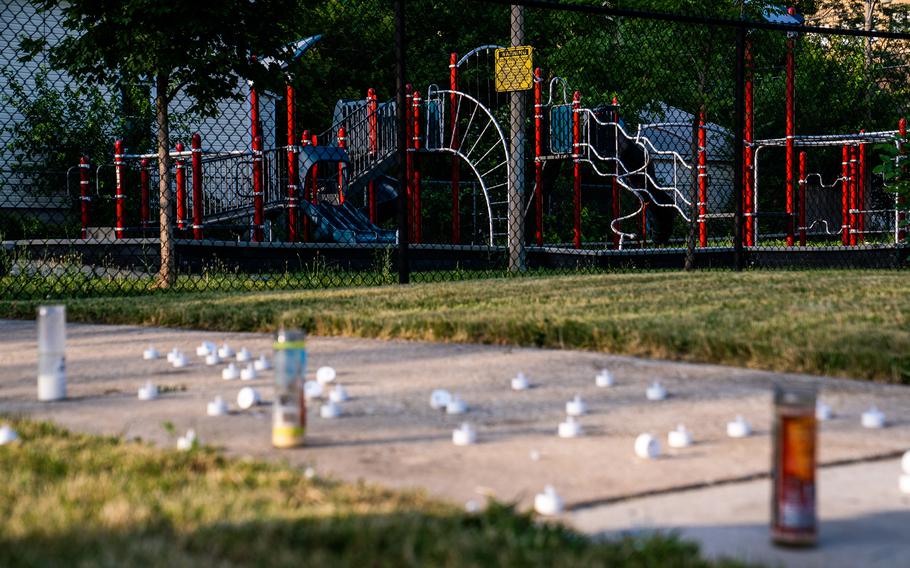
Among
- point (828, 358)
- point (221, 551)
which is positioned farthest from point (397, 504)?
point (828, 358)

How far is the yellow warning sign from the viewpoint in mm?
12539

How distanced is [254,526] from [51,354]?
2.01m

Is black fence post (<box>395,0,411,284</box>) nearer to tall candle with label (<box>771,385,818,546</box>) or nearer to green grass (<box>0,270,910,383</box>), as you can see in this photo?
green grass (<box>0,270,910,383</box>)

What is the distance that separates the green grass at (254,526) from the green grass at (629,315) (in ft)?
8.04

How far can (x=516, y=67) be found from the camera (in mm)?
12641

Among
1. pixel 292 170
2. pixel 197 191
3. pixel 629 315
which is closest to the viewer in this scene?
pixel 629 315

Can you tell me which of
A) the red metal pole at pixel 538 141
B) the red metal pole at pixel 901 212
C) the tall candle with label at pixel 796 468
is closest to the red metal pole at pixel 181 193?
the red metal pole at pixel 538 141

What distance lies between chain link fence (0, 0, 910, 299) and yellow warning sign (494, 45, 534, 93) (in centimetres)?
3

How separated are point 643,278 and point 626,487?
6.14 m

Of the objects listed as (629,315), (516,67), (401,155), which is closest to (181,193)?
(516,67)

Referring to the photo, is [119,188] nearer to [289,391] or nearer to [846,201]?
[846,201]

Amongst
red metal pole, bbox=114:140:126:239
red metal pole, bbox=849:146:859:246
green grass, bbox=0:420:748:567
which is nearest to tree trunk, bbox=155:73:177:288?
red metal pole, bbox=114:140:126:239

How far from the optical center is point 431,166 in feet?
93.0

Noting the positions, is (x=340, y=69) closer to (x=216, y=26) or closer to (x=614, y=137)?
(x=614, y=137)
